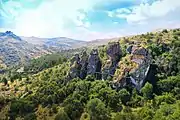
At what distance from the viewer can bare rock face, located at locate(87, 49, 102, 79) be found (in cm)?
17032

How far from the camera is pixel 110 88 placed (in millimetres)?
148875

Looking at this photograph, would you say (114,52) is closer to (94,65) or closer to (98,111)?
(94,65)

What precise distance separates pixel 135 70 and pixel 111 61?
19528 millimetres

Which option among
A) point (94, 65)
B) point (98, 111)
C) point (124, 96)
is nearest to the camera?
point (98, 111)

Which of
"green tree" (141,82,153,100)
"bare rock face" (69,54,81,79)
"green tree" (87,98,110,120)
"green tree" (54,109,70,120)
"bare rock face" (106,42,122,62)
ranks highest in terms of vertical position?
"bare rock face" (106,42,122,62)

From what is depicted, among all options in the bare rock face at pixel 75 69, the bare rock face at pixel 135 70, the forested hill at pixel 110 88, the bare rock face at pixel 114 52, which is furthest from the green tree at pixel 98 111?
the bare rock face at pixel 75 69

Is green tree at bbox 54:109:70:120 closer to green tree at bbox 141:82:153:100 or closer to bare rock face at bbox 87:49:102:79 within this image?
green tree at bbox 141:82:153:100

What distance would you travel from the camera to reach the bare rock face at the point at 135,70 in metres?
148

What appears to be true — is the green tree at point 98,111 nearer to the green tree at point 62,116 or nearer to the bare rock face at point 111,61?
the green tree at point 62,116

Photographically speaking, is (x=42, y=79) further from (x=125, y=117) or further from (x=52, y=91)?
(x=125, y=117)

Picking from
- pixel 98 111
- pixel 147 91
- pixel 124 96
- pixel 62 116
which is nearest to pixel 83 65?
pixel 124 96

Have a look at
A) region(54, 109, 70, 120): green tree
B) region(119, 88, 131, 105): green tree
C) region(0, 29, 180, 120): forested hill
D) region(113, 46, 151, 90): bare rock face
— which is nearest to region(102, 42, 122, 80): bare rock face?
region(0, 29, 180, 120): forested hill

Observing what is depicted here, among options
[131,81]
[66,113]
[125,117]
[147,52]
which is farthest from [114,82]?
[125,117]

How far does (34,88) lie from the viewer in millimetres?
179875
